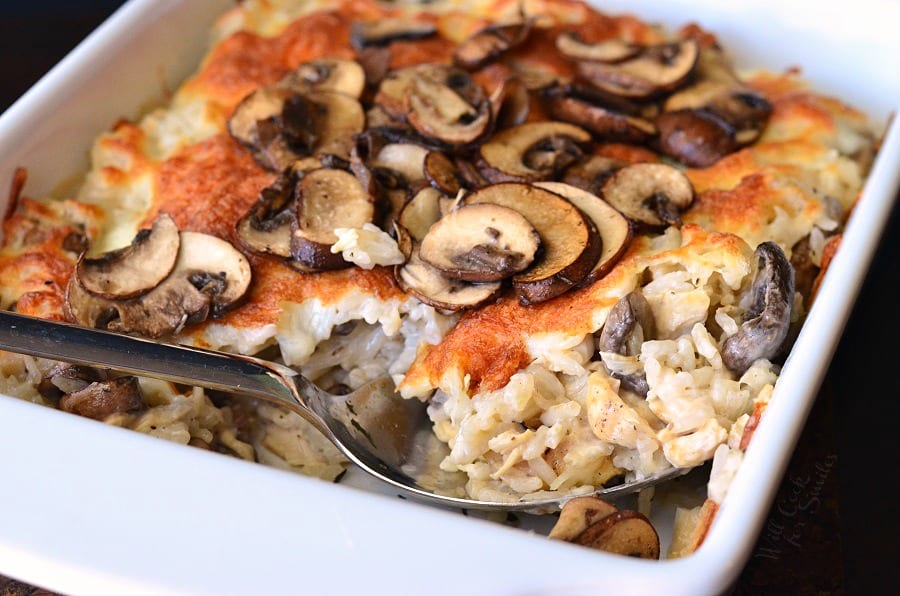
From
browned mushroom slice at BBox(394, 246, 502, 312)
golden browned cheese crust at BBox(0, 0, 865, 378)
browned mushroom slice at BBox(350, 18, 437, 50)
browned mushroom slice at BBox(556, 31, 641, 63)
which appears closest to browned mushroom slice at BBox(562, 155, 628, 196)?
golden browned cheese crust at BBox(0, 0, 865, 378)

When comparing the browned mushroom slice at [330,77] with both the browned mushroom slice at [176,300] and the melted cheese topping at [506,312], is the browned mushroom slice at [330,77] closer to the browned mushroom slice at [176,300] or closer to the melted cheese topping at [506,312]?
the melted cheese topping at [506,312]

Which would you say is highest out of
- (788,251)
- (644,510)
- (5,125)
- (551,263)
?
(5,125)

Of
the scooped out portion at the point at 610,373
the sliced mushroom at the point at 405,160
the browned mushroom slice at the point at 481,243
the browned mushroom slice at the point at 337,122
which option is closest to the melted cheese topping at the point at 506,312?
the scooped out portion at the point at 610,373

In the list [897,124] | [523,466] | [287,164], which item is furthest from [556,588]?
[897,124]

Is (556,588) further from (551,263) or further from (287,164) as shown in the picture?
(287,164)

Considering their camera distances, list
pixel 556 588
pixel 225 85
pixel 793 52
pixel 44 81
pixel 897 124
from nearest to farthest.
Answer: pixel 556 588
pixel 897 124
pixel 44 81
pixel 225 85
pixel 793 52

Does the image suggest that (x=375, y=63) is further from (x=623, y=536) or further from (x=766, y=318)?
(x=623, y=536)

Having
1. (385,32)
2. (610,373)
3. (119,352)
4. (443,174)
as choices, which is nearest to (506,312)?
(610,373)
